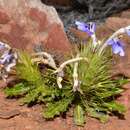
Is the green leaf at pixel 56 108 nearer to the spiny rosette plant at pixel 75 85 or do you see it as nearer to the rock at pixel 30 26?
the spiny rosette plant at pixel 75 85

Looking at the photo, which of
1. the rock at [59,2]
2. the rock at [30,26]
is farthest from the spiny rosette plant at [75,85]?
the rock at [59,2]

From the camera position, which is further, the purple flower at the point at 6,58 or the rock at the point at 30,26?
the rock at the point at 30,26

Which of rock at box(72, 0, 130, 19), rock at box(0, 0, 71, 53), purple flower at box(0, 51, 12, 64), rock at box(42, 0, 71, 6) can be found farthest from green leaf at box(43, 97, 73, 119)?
rock at box(42, 0, 71, 6)

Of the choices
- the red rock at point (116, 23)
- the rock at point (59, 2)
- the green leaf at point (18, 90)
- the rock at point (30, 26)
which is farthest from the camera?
the rock at point (59, 2)

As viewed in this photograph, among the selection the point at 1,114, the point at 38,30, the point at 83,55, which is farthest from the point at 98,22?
the point at 1,114

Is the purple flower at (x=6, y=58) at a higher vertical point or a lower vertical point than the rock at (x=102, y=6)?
lower

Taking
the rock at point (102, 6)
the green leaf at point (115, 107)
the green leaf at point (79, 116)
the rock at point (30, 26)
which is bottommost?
the green leaf at point (79, 116)

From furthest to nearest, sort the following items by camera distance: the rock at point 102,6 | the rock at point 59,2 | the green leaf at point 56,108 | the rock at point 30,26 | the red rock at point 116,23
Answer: the rock at point 59,2
the rock at point 102,6
the red rock at point 116,23
the rock at point 30,26
the green leaf at point 56,108

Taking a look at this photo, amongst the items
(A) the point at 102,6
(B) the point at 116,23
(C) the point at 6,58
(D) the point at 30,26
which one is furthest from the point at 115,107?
(A) the point at 102,6
